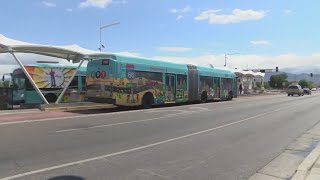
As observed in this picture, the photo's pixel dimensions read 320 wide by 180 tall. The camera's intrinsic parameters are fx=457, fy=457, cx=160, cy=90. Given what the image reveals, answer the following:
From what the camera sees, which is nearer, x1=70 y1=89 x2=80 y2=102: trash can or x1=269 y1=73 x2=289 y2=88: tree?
x1=70 y1=89 x2=80 y2=102: trash can

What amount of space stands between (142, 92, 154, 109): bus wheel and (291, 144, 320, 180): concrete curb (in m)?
17.4

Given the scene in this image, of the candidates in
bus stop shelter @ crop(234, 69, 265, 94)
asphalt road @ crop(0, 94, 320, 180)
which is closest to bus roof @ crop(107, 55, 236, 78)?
asphalt road @ crop(0, 94, 320, 180)

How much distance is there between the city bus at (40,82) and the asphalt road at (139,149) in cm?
1208

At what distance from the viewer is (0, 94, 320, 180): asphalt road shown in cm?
862

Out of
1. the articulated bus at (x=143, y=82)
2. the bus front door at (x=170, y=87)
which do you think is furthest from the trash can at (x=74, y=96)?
the bus front door at (x=170, y=87)

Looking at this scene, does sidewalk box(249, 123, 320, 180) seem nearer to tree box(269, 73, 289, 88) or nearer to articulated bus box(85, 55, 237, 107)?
A: articulated bus box(85, 55, 237, 107)

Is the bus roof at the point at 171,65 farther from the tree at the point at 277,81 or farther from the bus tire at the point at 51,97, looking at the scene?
the tree at the point at 277,81

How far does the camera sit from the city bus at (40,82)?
2984cm

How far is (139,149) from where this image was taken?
453 inches

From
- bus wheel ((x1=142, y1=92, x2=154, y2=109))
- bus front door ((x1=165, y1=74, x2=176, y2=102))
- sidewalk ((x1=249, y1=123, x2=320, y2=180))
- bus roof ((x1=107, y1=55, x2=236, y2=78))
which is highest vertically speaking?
bus roof ((x1=107, y1=55, x2=236, y2=78))

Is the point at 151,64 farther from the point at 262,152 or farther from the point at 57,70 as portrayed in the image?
the point at 262,152

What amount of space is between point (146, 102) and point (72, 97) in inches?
215

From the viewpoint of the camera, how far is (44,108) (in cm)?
2427

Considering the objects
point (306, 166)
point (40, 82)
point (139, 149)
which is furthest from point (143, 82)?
point (306, 166)
